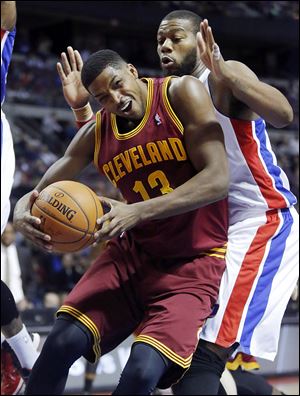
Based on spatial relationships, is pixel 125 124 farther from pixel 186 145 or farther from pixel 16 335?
pixel 16 335

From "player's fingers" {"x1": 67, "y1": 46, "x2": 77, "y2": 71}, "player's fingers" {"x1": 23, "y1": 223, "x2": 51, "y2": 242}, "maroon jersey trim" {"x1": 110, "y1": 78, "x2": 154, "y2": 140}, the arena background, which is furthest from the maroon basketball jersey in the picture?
the arena background

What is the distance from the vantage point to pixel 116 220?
3.40 meters

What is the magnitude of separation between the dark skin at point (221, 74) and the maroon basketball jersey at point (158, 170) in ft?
0.87

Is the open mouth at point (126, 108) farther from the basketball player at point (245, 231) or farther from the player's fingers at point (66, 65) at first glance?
the player's fingers at point (66, 65)

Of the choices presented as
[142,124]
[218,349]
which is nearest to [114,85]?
[142,124]

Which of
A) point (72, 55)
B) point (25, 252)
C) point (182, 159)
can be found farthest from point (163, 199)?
point (25, 252)

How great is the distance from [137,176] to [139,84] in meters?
0.41

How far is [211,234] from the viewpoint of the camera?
3852 millimetres

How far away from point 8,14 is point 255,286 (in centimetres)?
173

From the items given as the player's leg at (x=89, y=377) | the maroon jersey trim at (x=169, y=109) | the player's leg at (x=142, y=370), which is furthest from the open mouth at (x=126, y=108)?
the player's leg at (x=89, y=377)

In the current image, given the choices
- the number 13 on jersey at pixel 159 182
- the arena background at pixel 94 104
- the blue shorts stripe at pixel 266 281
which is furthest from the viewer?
the arena background at pixel 94 104

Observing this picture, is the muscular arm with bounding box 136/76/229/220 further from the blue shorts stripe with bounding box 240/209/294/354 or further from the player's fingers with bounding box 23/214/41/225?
the blue shorts stripe with bounding box 240/209/294/354

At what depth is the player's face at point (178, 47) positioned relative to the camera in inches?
160

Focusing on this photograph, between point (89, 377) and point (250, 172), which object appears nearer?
point (250, 172)
